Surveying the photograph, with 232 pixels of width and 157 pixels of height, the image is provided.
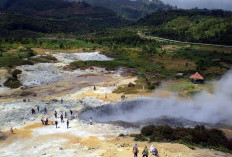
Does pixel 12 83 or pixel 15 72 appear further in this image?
pixel 15 72

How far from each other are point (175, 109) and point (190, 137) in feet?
47.8

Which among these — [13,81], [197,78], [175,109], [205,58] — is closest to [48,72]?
[13,81]

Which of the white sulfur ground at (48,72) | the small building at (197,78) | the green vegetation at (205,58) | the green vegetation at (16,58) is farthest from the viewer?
the green vegetation at (205,58)

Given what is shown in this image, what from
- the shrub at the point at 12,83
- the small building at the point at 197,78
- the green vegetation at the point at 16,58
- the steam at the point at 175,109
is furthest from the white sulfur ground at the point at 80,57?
the steam at the point at 175,109

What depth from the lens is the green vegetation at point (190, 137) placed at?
30422mm

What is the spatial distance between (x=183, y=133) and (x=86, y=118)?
46.0 feet

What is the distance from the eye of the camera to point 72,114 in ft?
141

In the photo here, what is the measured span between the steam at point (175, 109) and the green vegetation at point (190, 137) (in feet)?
26.3

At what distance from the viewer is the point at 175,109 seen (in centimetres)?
4562

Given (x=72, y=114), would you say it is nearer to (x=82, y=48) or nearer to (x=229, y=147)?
(x=229, y=147)

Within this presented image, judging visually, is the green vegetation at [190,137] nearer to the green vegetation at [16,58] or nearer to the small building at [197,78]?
the small building at [197,78]

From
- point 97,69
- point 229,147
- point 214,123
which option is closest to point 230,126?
point 214,123

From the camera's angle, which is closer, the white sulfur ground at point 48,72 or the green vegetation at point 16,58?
the white sulfur ground at point 48,72

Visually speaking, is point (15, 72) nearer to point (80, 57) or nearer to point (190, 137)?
point (80, 57)
